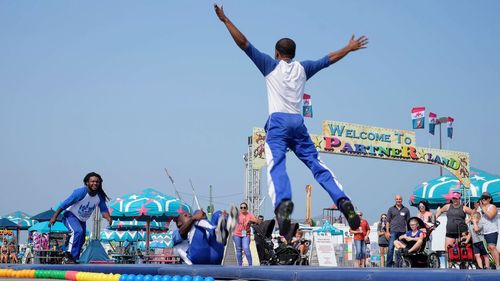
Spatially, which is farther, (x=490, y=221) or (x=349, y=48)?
(x=490, y=221)

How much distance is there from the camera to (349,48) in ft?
20.2

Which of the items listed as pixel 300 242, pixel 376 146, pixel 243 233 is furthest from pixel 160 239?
pixel 243 233

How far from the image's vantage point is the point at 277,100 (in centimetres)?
577

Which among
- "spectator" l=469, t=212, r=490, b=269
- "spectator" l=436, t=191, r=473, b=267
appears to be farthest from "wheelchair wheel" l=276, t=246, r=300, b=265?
"spectator" l=469, t=212, r=490, b=269

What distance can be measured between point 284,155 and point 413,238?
20.0 ft

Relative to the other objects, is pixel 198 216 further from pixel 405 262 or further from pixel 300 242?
pixel 300 242

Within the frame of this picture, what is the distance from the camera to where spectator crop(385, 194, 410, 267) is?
12133 mm

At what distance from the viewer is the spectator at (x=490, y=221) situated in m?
10.8

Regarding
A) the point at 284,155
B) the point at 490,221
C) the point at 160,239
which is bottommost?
the point at 160,239

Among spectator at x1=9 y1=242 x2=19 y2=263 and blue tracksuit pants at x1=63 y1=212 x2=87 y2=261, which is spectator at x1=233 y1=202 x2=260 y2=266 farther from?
spectator at x1=9 y1=242 x2=19 y2=263

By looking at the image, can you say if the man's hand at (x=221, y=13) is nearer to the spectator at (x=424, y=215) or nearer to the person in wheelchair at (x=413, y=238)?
the person in wheelchair at (x=413, y=238)

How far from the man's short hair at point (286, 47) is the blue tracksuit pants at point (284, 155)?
2.02 feet

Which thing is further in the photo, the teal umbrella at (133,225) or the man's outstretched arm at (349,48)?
the teal umbrella at (133,225)

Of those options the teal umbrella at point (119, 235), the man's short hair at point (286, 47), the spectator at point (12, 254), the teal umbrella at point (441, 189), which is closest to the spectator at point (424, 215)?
the man's short hair at point (286, 47)
